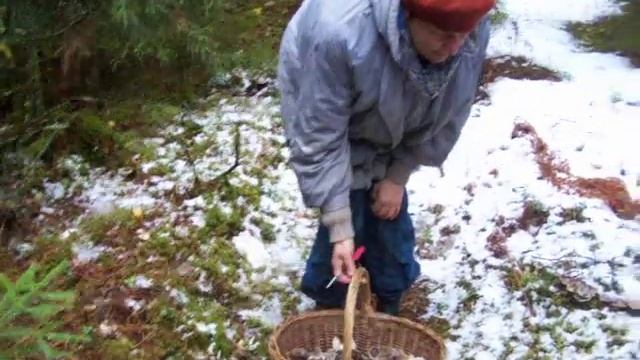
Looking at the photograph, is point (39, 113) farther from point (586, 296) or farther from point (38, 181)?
point (586, 296)

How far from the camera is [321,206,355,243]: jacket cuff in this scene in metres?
2.72

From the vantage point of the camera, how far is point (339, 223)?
2734 mm

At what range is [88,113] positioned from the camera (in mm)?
4531

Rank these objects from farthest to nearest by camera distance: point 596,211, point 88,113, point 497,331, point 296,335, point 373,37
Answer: point 88,113 < point 596,211 < point 497,331 < point 296,335 < point 373,37

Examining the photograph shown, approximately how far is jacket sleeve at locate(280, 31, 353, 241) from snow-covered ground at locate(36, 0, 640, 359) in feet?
3.07

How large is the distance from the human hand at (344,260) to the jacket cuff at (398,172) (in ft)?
1.00

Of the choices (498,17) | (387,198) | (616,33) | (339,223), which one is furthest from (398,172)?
(616,33)

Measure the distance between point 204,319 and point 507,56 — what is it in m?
2.56

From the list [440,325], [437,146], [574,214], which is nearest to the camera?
[437,146]

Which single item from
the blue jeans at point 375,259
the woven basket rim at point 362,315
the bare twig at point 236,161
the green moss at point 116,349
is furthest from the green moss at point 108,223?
the woven basket rim at point 362,315

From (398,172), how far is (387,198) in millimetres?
103

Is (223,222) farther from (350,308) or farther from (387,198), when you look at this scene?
(350,308)

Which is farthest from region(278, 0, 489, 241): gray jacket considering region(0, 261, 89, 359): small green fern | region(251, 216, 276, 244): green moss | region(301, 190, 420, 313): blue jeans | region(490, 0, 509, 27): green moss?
region(490, 0, 509, 27): green moss

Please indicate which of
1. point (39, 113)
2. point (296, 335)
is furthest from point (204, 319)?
point (39, 113)
